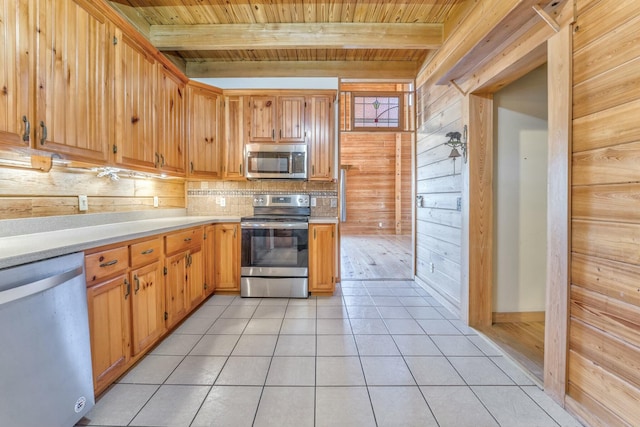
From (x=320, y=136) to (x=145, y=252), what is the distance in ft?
7.15

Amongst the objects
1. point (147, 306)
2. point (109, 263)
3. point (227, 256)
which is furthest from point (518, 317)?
point (109, 263)

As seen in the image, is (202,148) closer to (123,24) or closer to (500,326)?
(123,24)

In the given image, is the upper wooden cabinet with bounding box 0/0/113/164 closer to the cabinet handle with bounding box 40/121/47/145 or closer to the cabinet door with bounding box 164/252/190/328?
the cabinet handle with bounding box 40/121/47/145

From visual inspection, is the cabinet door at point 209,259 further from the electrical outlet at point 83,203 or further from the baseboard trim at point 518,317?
the baseboard trim at point 518,317

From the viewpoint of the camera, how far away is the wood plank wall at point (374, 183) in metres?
8.09

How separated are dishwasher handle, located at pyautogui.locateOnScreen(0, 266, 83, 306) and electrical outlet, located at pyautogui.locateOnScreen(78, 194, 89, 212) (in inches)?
39.6

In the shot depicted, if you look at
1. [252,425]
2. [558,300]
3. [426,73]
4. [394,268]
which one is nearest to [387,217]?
[394,268]

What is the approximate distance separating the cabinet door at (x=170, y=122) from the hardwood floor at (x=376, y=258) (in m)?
2.50

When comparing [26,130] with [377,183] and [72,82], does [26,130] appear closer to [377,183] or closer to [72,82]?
[72,82]

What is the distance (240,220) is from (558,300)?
2.66 m

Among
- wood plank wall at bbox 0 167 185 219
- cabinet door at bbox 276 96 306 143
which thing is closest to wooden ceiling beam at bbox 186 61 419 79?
cabinet door at bbox 276 96 306 143

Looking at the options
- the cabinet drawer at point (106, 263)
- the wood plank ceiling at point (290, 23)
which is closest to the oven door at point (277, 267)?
the cabinet drawer at point (106, 263)

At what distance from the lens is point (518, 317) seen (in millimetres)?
2402

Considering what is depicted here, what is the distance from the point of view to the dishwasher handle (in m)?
0.99
